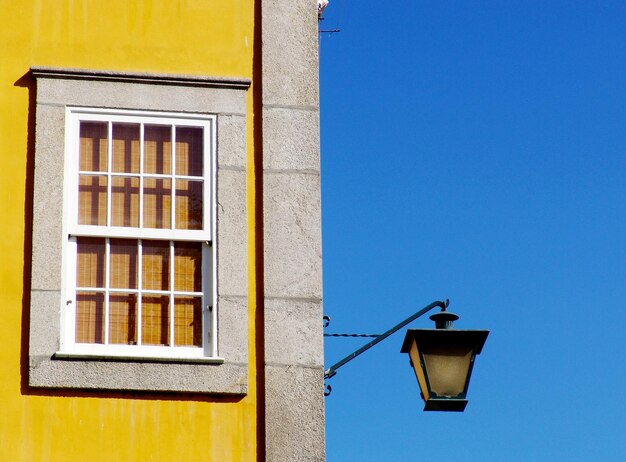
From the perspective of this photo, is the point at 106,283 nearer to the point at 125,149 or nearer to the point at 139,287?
the point at 139,287

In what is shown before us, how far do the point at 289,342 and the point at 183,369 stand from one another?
0.70 meters

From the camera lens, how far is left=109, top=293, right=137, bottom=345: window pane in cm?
943

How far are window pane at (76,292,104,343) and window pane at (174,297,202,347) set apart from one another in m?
0.47

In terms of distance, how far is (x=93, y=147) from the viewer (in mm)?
9781

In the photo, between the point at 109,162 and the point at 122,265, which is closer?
the point at 122,265

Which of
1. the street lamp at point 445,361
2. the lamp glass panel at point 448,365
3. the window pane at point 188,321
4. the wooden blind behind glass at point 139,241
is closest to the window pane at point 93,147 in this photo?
the wooden blind behind glass at point 139,241

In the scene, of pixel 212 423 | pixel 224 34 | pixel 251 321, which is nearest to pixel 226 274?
pixel 251 321

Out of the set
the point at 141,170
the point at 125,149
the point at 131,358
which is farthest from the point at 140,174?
the point at 131,358

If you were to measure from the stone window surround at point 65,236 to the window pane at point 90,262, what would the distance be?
0.15 meters

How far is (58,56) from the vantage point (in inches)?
390

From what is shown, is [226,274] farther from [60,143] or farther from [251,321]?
[60,143]

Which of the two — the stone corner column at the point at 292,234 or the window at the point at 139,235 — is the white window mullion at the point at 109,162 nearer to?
the window at the point at 139,235

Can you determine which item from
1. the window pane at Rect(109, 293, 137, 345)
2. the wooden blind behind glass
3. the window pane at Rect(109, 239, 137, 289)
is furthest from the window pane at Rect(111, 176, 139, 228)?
the window pane at Rect(109, 293, 137, 345)

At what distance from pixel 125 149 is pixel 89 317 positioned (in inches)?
45.1
